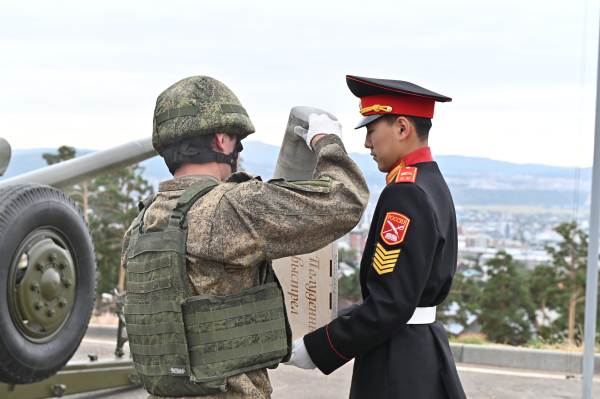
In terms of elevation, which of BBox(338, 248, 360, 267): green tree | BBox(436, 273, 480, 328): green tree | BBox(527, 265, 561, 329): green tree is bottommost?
BBox(436, 273, 480, 328): green tree

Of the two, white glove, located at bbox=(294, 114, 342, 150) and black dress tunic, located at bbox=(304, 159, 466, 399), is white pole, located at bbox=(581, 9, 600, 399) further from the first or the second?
white glove, located at bbox=(294, 114, 342, 150)

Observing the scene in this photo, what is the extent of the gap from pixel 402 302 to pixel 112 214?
1227 centimetres

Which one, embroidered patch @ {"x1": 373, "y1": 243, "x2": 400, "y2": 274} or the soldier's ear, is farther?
the soldier's ear

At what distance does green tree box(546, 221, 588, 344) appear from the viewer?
900cm

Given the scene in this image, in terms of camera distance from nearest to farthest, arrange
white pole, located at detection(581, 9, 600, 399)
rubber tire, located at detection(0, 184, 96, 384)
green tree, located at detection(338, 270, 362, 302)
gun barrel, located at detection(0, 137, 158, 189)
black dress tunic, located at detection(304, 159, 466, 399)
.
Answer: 1. black dress tunic, located at detection(304, 159, 466, 399)
2. rubber tire, located at detection(0, 184, 96, 384)
3. gun barrel, located at detection(0, 137, 158, 189)
4. white pole, located at detection(581, 9, 600, 399)
5. green tree, located at detection(338, 270, 362, 302)

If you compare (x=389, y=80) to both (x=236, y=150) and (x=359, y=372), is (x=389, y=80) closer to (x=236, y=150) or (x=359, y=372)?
(x=236, y=150)

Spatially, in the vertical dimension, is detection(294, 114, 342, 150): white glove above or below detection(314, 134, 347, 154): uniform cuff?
above

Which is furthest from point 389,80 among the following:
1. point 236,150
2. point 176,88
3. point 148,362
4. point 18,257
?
point 18,257

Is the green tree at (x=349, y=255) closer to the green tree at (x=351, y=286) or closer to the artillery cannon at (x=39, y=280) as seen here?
the green tree at (x=351, y=286)

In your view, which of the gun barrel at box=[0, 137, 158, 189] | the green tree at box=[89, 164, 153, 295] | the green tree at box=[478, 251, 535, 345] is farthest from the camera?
the green tree at box=[89, 164, 153, 295]

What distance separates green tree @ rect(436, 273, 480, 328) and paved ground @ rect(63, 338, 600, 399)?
3.10 meters

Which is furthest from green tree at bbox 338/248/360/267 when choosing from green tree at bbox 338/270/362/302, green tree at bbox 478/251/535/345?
green tree at bbox 478/251/535/345

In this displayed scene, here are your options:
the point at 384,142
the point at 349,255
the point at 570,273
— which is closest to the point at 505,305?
the point at 570,273

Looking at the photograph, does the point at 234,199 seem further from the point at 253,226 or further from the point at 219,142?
the point at 219,142
